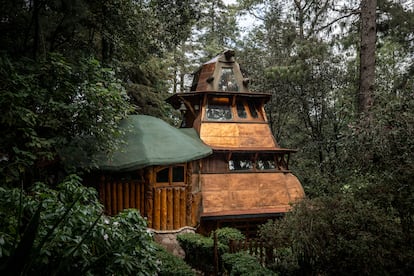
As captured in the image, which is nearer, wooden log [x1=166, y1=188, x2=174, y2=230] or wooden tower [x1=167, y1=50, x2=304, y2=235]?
wooden log [x1=166, y1=188, x2=174, y2=230]

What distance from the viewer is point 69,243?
346cm

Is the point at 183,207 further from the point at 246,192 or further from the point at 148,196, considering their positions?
the point at 246,192

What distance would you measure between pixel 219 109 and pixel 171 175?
364 cm

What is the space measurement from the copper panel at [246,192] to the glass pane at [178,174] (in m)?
0.89

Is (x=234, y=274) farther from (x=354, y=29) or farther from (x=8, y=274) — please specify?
(x=354, y=29)

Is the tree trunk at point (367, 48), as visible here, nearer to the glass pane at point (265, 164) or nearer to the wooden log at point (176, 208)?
the glass pane at point (265, 164)

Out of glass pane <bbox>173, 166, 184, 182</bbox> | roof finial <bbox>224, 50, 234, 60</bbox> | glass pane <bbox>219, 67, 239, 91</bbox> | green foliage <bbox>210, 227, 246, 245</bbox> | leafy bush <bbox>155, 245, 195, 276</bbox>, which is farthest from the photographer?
roof finial <bbox>224, 50, 234, 60</bbox>

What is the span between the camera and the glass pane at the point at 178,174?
10.9 meters

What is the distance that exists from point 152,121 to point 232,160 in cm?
319

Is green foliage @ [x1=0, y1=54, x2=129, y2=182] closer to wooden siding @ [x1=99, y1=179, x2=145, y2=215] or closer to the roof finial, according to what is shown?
wooden siding @ [x1=99, y1=179, x2=145, y2=215]

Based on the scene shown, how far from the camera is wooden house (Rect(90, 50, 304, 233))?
10.4 metres

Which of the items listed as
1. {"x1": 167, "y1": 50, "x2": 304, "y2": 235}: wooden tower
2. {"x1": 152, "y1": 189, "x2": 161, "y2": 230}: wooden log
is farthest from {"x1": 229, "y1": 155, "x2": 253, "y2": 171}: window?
{"x1": 152, "y1": 189, "x2": 161, "y2": 230}: wooden log

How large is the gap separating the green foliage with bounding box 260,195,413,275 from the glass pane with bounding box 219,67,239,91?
810 cm

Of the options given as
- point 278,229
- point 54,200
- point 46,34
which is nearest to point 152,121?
point 46,34
